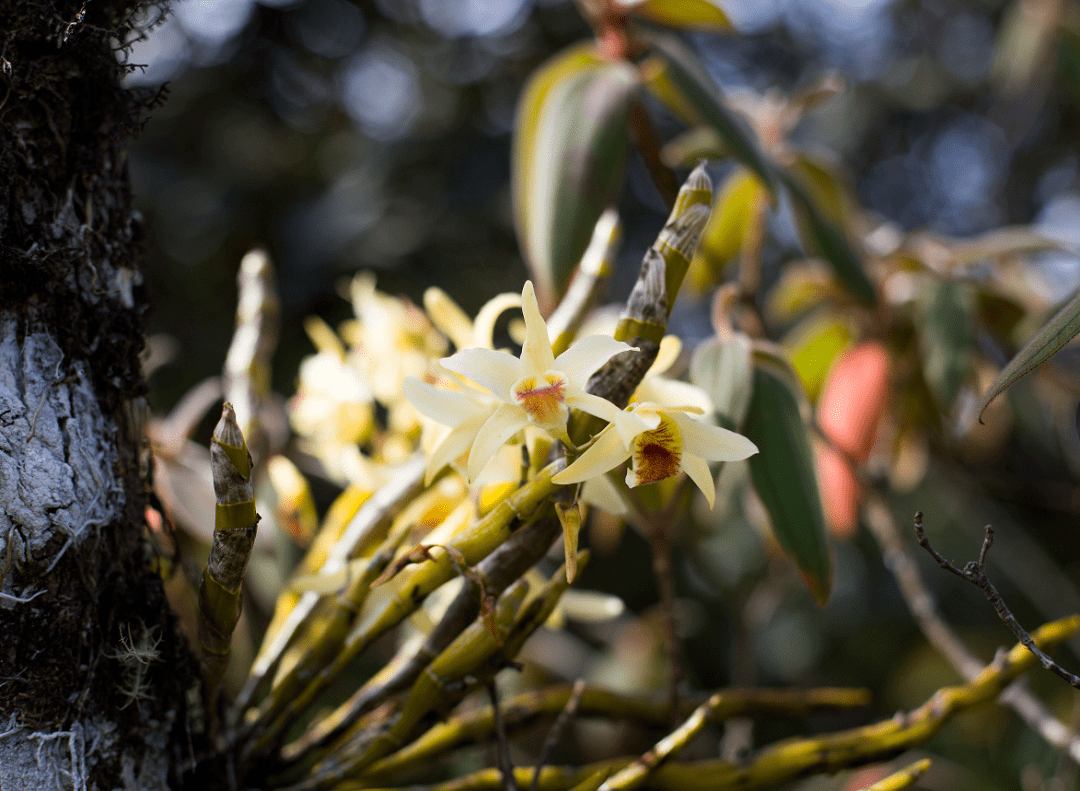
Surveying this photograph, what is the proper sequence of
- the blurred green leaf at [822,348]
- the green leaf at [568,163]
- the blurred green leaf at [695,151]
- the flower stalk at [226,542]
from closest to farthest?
1. the flower stalk at [226,542]
2. the green leaf at [568,163]
3. the blurred green leaf at [695,151]
4. the blurred green leaf at [822,348]

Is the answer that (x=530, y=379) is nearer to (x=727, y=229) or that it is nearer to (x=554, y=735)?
(x=554, y=735)

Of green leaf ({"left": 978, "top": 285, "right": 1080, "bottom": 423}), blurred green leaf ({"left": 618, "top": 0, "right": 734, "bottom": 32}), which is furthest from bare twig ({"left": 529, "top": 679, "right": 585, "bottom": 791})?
blurred green leaf ({"left": 618, "top": 0, "right": 734, "bottom": 32})

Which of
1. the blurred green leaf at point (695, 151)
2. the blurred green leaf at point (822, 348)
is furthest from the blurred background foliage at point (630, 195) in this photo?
the blurred green leaf at point (695, 151)

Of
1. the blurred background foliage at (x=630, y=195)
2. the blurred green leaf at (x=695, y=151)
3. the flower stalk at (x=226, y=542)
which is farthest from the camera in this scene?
the blurred background foliage at (x=630, y=195)

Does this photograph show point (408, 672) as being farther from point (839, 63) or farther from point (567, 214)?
point (839, 63)

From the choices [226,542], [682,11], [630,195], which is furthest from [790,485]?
[630,195]


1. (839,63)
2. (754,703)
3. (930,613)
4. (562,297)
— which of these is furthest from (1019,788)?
(839,63)

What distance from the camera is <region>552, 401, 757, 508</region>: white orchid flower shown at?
27 cm

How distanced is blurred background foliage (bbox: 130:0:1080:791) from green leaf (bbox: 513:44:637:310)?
34.5 inches

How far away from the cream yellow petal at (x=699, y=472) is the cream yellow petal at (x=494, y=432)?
0.22ft

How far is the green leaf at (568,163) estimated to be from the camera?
0.47 m

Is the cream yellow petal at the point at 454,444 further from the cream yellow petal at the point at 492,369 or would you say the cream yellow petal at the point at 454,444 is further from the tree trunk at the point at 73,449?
the tree trunk at the point at 73,449

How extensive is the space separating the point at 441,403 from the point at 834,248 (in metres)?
0.39

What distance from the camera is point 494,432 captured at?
0.28 m
